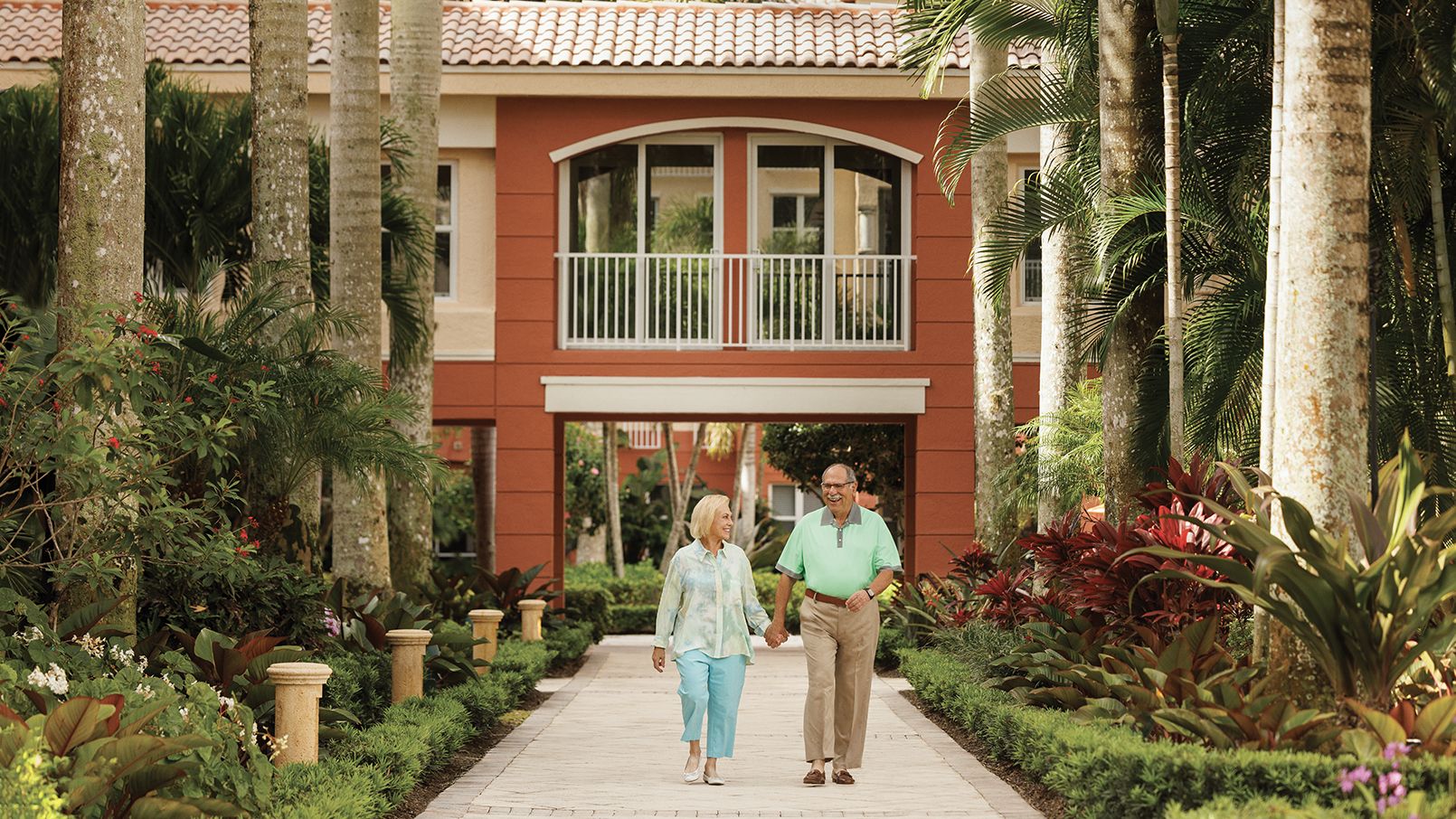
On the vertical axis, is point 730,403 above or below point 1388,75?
below

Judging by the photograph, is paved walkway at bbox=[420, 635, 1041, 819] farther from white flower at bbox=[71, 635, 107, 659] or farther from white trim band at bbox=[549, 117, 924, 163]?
white trim band at bbox=[549, 117, 924, 163]

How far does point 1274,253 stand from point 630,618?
59.1 feet

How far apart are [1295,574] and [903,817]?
2.17 metres

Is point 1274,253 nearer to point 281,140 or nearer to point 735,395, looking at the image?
point 281,140

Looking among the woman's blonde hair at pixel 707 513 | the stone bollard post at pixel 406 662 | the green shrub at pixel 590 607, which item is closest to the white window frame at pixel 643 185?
the green shrub at pixel 590 607

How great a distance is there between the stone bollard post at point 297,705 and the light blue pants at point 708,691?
2.22 meters

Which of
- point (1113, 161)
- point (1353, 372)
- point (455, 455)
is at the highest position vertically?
point (1113, 161)

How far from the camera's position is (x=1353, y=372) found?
25.7ft

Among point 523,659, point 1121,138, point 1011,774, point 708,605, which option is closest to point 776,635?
point 708,605

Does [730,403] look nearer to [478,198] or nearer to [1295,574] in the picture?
[478,198]

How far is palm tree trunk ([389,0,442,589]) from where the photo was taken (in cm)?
1617

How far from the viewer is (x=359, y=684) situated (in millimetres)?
10242

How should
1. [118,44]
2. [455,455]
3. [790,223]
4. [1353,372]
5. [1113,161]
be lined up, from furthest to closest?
[455,455] → [790,223] → [1113,161] → [118,44] → [1353,372]

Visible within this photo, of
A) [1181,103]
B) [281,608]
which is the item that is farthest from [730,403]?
[281,608]
